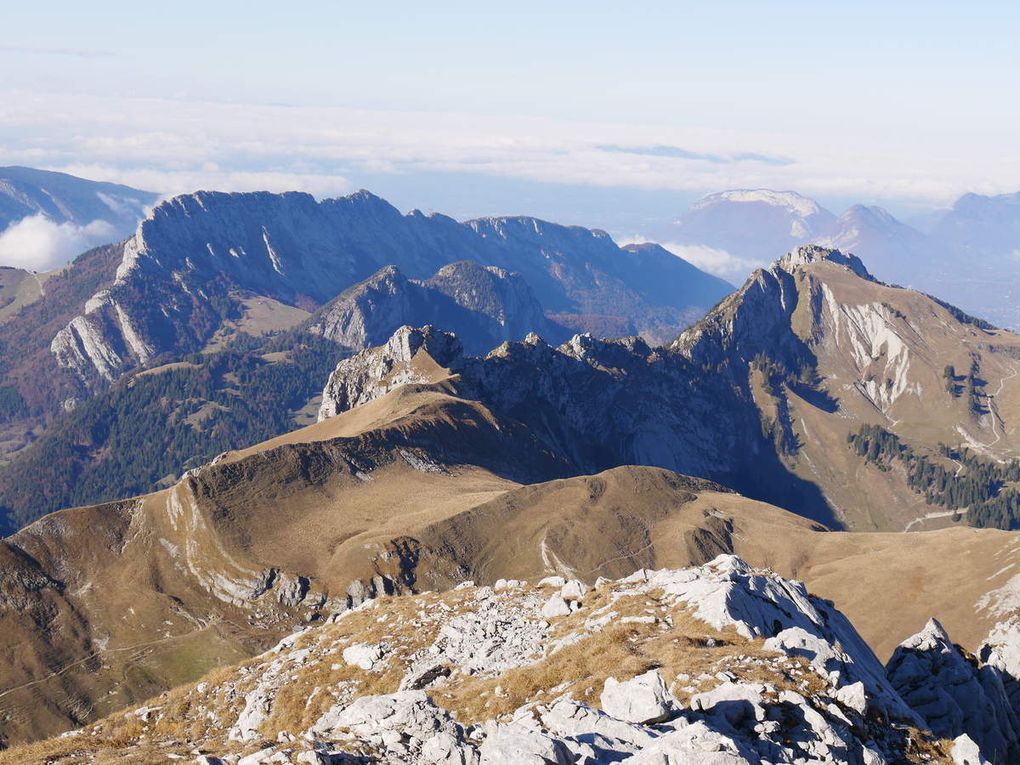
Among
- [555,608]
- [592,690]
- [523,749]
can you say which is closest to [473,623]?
[555,608]

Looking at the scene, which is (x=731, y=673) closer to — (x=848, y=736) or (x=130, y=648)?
(x=848, y=736)

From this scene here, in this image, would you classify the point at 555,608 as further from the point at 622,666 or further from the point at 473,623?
the point at 622,666

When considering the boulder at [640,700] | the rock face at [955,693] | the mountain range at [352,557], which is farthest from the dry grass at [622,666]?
the mountain range at [352,557]

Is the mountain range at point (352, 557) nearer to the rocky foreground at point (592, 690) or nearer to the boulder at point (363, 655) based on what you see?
the rocky foreground at point (592, 690)

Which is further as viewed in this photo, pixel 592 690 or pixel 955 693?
pixel 955 693

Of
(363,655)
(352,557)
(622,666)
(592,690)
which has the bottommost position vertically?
(352,557)

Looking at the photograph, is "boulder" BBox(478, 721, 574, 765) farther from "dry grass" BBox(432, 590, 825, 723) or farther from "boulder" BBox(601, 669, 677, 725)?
"dry grass" BBox(432, 590, 825, 723)

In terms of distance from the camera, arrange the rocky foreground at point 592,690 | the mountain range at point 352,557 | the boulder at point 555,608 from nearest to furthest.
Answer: the rocky foreground at point 592,690 < the boulder at point 555,608 < the mountain range at point 352,557

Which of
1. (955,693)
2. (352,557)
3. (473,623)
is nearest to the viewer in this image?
(955,693)

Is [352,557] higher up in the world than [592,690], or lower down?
lower down
